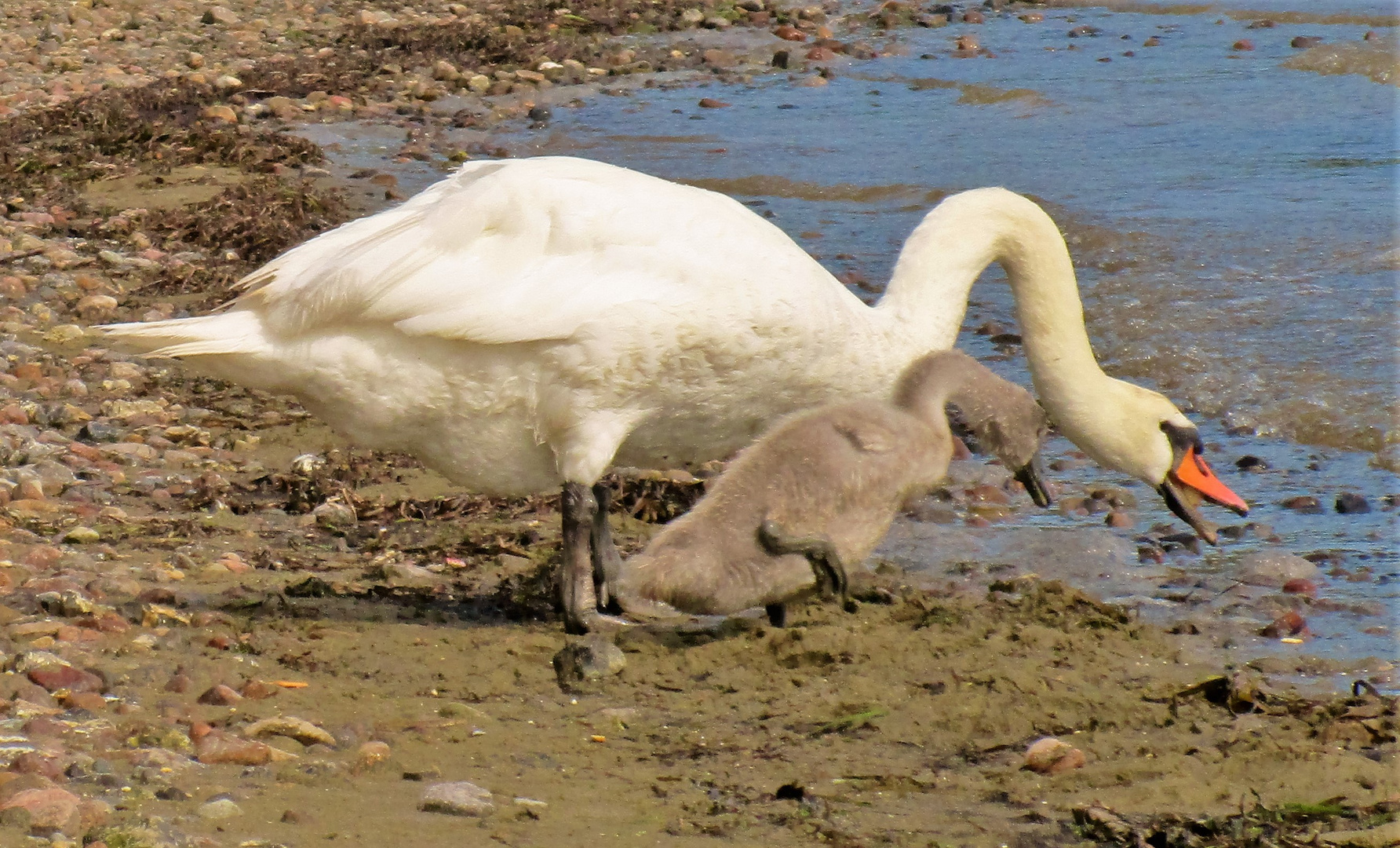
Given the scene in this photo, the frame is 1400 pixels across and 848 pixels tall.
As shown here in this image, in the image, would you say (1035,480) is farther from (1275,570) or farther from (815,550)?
(815,550)

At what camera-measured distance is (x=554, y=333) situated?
14.9ft

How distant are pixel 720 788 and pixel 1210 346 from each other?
183 inches

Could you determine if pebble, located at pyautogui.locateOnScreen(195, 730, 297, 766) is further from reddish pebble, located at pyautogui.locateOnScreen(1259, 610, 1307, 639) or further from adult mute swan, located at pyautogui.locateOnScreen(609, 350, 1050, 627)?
reddish pebble, located at pyautogui.locateOnScreen(1259, 610, 1307, 639)

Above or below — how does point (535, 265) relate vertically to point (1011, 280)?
above

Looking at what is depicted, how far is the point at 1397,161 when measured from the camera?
A: 35.4 feet

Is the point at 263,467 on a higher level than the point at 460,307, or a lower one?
lower

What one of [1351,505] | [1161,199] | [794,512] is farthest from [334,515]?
[1161,199]

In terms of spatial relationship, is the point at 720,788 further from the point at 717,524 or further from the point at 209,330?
the point at 209,330

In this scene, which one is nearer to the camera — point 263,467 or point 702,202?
point 702,202

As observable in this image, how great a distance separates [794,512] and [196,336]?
1.70m

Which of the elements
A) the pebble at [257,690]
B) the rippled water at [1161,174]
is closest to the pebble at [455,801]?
the pebble at [257,690]

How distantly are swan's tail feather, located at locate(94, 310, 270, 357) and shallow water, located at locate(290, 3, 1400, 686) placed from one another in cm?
217

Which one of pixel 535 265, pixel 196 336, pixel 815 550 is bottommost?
pixel 815 550

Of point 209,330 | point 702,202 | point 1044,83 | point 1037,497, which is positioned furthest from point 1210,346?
point 1044,83
